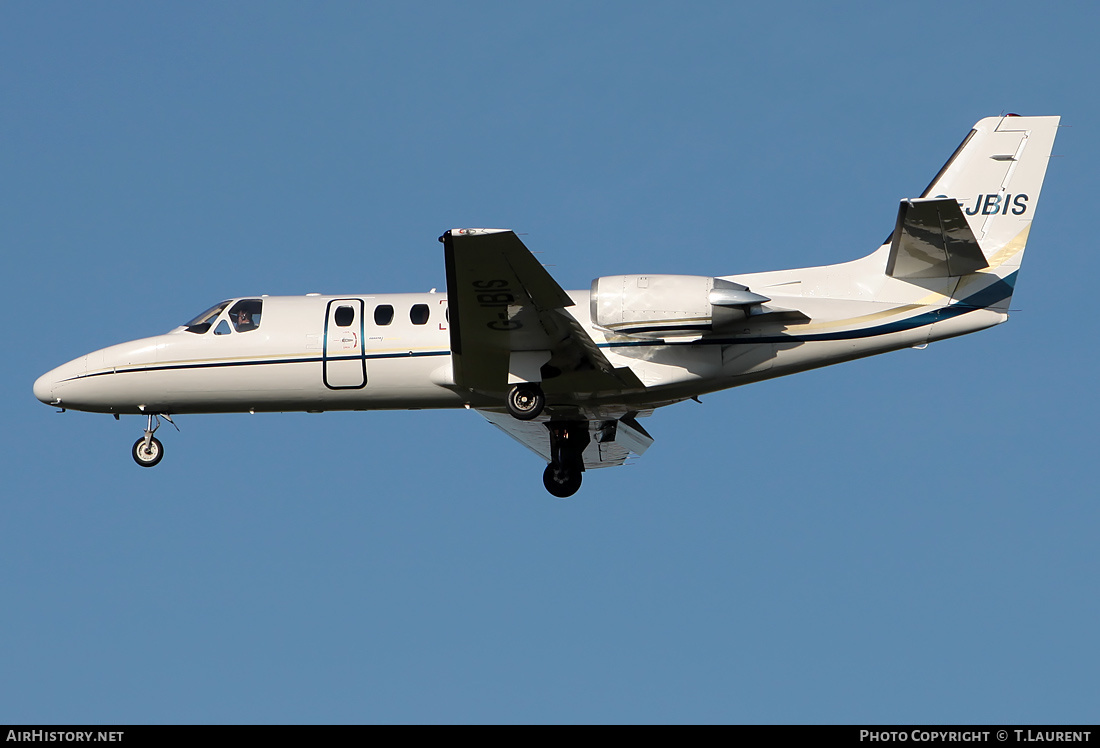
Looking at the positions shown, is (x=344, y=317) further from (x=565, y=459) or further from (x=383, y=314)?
(x=565, y=459)

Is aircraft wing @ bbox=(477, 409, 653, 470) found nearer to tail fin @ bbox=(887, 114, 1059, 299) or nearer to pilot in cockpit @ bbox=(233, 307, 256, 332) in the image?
pilot in cockpit @ bbox=(233, 307, 256, 332)

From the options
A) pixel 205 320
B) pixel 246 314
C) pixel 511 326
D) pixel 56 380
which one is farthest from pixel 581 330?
pixel 56 380

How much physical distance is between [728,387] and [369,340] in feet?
21.1

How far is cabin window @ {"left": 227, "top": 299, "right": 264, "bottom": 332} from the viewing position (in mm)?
23500

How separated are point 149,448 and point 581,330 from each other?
30.0 ft

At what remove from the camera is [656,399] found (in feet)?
74.1

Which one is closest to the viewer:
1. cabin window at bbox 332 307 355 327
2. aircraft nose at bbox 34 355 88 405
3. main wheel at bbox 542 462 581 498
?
cabin window at bbox 332 307 355 327

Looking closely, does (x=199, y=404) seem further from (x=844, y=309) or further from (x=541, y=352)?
(x=844, y=309)

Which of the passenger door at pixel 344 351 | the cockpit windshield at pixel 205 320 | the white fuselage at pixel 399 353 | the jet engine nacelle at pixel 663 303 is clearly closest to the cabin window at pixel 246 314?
the white fuselage at pixel 399 353

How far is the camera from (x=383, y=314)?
22.8 m

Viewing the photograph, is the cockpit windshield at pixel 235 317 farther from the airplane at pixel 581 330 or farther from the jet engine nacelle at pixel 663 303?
the jet engine nacelle at pixel 663 303

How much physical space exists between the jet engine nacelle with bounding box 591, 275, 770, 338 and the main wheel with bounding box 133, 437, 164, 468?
9304 millimetres

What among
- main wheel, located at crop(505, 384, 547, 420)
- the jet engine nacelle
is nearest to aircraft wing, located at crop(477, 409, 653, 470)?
main wheel, located at crop(505, 384, 547, 420)

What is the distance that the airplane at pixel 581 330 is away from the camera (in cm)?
2059
